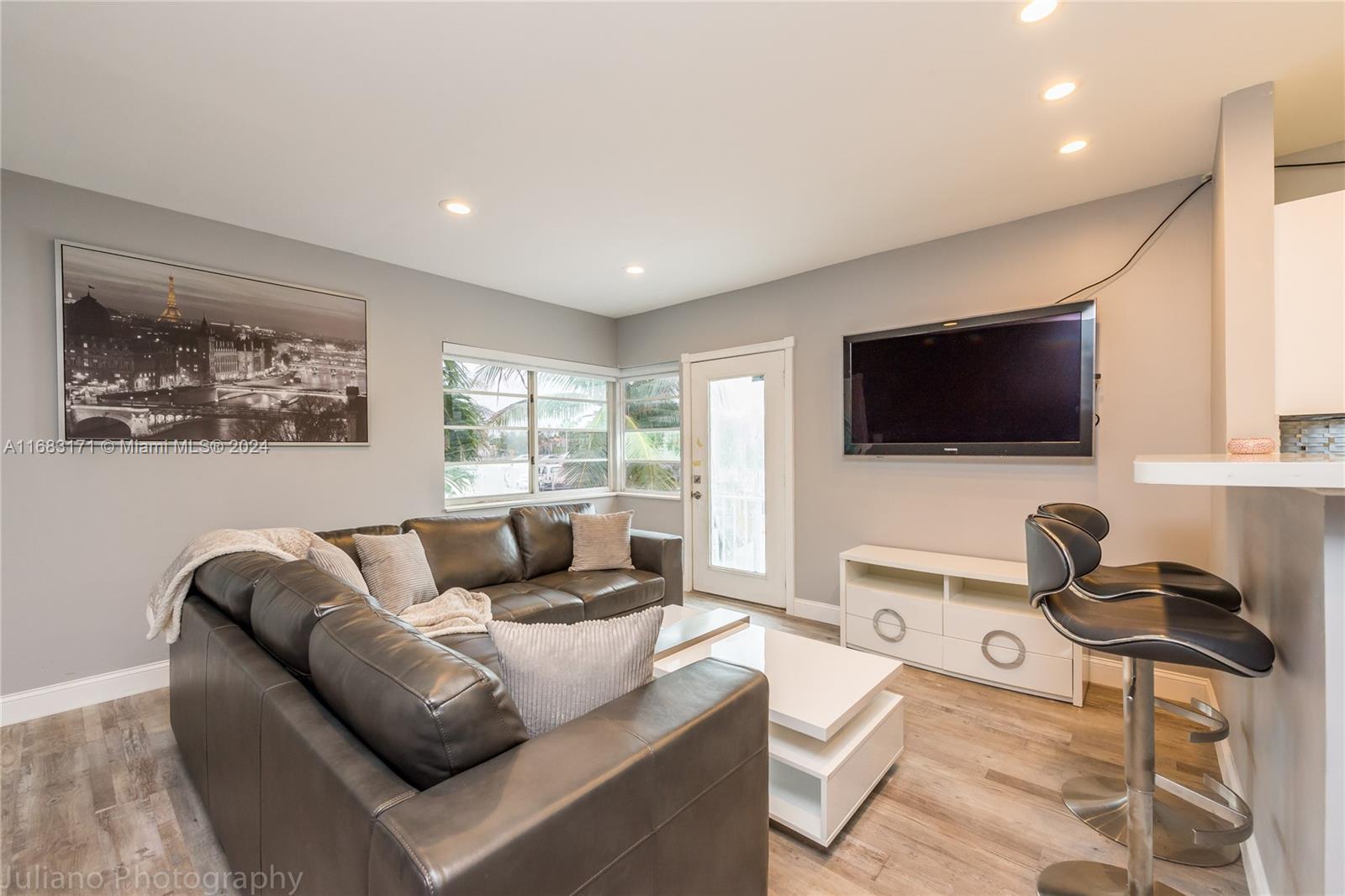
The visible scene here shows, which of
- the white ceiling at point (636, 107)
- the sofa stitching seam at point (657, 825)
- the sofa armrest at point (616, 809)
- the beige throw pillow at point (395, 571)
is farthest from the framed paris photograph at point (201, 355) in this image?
the sofa stitching seam at point (657, 825)

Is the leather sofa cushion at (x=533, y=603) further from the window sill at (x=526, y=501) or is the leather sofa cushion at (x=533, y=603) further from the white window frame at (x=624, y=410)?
the white window frame at (x=624, y=410)

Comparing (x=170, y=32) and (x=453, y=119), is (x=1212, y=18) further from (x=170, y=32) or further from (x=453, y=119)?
(x=170, y=32)

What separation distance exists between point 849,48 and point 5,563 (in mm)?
4135

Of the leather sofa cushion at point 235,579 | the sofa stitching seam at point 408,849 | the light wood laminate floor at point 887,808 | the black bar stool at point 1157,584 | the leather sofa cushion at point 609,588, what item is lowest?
the light wood laminate floor at point 887,808

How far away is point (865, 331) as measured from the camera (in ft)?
12.1

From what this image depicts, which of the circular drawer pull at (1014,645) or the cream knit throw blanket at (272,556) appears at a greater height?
the cream knit throw blanket at (272,556)

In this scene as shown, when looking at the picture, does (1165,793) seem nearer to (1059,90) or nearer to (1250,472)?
(1250,472)

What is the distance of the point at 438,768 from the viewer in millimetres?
933

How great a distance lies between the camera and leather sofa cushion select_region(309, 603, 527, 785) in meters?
0.93

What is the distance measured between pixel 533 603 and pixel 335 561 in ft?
3.11

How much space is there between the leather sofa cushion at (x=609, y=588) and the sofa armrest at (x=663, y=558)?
6 cm

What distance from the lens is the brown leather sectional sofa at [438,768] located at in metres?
0.81

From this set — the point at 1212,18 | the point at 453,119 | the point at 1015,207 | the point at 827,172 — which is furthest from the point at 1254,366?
the point at 453,119

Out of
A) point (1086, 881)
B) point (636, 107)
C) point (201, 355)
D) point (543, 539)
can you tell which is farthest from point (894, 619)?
point (201, 355)
